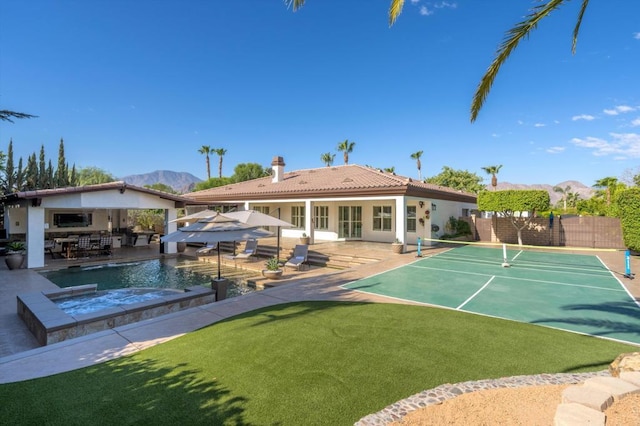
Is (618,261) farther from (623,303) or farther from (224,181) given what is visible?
(224,181)

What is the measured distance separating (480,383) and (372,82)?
23.7 meters

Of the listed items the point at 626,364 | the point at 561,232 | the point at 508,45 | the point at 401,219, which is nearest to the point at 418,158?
the point at 561,232

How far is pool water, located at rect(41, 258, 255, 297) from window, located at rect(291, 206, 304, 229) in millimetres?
9532

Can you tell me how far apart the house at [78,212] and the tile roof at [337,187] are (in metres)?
5.93

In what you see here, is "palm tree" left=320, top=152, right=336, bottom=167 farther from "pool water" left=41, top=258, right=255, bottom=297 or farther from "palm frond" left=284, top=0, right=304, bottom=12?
"palm frond" left=284, top=0, right=304, bottom=12

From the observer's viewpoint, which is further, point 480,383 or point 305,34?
point 305,34

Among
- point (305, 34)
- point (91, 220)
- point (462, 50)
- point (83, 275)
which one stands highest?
point (305, 34)

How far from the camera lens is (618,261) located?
590 inches

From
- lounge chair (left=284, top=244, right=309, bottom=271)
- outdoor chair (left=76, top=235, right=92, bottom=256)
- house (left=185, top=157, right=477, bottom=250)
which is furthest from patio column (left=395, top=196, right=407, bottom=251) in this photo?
outdoor chair (left=76, top=235, right=92, bottom=256)

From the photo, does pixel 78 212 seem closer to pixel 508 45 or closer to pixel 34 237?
pixel 34 237

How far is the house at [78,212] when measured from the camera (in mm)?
14594

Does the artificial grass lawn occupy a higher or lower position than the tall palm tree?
lower

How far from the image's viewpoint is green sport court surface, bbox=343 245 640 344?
6.99m

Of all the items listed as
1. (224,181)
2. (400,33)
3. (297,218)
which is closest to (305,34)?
(400,33)
